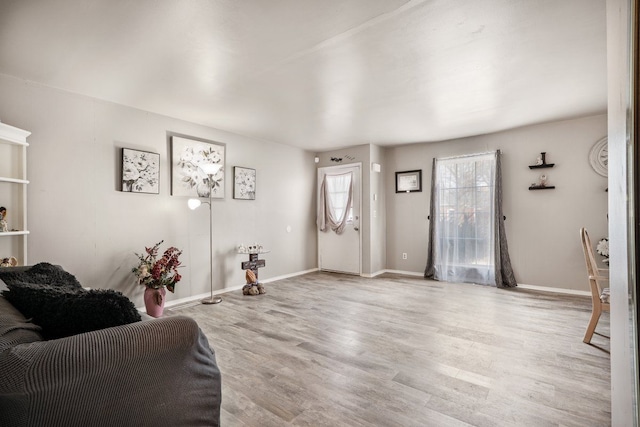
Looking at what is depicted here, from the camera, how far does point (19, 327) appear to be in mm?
1010

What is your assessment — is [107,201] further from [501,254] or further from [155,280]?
[501,254]

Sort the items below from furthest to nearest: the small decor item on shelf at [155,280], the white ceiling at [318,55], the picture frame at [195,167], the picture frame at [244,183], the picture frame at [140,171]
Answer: the picture frame at [244,183], the picture frame at [195,167], the picture frame at [140,171], the small decor item on shelf at [155,280], the white ceiling at [318,55]

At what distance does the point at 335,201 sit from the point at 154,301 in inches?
143

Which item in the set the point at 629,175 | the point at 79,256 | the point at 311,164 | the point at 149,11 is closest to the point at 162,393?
the point at 629,175

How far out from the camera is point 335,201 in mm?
6008

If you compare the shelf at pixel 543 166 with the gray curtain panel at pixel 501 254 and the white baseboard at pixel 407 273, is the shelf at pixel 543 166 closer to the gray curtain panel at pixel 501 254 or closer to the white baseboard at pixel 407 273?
the gray curtain panel at pixel 501 254

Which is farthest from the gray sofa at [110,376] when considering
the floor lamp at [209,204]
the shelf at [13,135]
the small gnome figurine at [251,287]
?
the small gnome figurine at [251,287]

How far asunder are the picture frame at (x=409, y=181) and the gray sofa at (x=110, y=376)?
16.7ft

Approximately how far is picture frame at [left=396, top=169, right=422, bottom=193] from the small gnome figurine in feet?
10.4

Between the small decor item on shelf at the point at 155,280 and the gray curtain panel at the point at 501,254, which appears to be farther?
the gray curtain panel at the point at 501,254

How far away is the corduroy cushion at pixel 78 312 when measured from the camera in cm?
105

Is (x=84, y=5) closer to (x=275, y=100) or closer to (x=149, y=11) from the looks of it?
(x=149, y=11)

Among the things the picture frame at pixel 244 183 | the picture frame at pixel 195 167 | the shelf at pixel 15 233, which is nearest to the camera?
the shelf at pixel 15 233

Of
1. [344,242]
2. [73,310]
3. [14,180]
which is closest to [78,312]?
[73,310]
